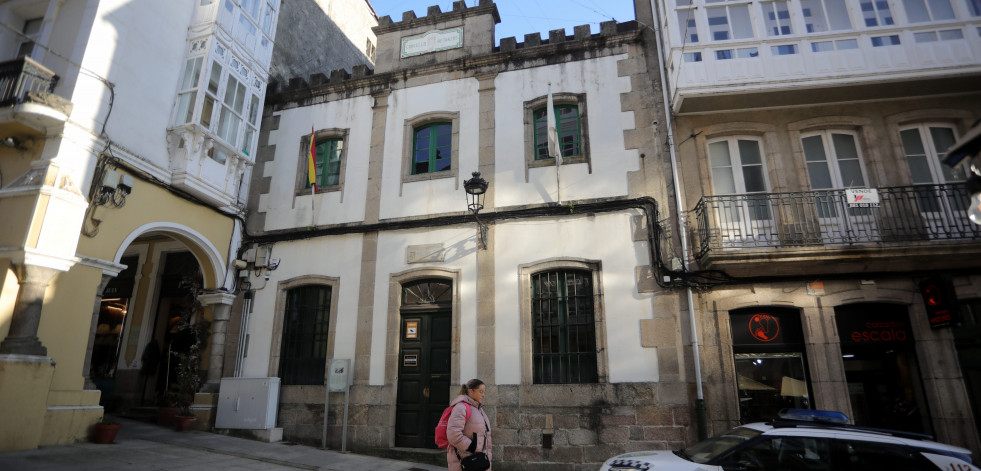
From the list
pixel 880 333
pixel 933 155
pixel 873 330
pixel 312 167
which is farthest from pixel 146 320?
pixel 933 155

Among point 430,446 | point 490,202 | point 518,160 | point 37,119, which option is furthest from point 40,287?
point 518,160

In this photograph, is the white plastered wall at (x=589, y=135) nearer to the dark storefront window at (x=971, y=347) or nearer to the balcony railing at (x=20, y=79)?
the dark storefront window at (x=971, y=347)

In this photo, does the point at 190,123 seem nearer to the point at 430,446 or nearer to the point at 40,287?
the point at 40,287

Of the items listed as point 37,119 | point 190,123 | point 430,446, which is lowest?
point 430,446

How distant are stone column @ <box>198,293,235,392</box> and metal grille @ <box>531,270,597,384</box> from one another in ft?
21.7

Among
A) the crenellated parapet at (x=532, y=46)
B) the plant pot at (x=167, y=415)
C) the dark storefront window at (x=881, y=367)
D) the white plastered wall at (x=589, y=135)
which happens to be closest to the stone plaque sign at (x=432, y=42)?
the crenellated parapet at (x=532, y=46)

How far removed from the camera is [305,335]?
11.2 metres

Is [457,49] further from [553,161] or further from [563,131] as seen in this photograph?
[553,161]

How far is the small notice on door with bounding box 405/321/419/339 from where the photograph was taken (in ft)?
34.5

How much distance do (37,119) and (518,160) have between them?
794 cm

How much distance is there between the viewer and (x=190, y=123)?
33.5 feet

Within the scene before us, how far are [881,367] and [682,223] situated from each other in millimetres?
4004

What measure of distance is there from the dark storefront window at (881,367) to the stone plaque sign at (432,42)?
9289 mm

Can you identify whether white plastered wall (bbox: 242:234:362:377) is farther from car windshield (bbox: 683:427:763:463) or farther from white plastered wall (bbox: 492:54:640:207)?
car windshield (bbox: 683:427:763:463)
